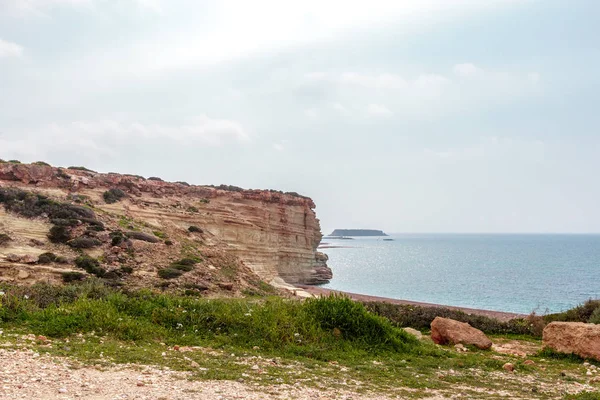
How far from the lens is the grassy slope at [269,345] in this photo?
8547 millimetres

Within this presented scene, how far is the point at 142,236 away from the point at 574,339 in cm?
2560

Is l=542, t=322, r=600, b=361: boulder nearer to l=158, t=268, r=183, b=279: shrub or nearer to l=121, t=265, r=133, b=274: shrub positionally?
l=158, t=268, r=183, b=279: shrub

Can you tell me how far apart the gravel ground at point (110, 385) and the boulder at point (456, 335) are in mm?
7577

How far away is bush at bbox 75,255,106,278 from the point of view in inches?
918

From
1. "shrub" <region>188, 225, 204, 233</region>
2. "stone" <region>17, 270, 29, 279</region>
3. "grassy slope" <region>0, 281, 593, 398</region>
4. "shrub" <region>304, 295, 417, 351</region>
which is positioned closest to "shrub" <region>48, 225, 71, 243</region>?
"stone" <region>17, 270, 29, 279</region>

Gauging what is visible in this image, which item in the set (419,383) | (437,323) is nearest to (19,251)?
(437,323)

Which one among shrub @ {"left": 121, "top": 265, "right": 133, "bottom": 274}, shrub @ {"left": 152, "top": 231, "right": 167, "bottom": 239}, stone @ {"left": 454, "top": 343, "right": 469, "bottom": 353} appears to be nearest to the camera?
stone @ {"left": 454, "top": 343, "right": 469, "bottom": 353}

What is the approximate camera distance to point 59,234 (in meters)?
26.4

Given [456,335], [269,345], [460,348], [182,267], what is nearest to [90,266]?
[182,267]

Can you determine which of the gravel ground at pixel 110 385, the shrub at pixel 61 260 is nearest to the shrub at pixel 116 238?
the shrub at pixel 61 260

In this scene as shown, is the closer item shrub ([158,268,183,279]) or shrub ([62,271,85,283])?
shrub ([62,271,85,283])

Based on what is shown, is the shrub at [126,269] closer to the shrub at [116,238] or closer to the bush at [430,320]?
the shrub at [116,238]

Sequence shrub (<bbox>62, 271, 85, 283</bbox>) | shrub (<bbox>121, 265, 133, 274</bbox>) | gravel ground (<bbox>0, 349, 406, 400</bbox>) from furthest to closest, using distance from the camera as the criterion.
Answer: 1. shrub (<bbox>121, 265, 133, 274</bbox>)
2. shrub (<bbox>62, 271, 85, 283</bbox>)
3. gravel ground (<bbox>0, 349, 406, 400</bbox>)

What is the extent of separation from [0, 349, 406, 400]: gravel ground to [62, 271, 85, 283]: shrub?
14.6 m
